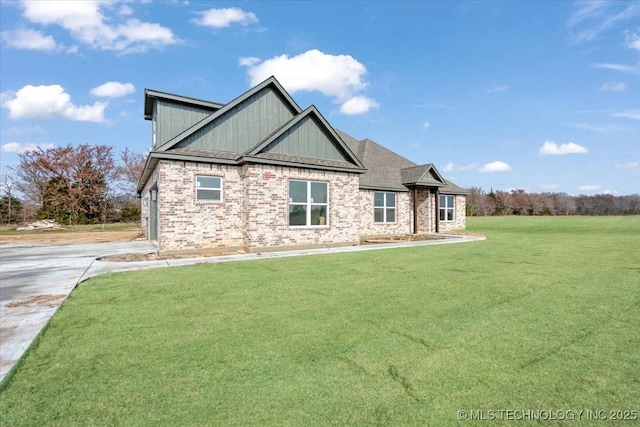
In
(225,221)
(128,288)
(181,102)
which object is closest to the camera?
(128,288)

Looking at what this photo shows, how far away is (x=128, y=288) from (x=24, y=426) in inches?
177

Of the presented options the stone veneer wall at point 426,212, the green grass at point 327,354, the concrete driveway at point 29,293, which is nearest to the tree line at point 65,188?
the concrete driveway at point 29,293

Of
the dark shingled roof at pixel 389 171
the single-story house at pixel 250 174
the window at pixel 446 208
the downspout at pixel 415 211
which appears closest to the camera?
the single-story house at pixel 250 174

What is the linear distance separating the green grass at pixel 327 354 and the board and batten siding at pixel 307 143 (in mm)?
7715

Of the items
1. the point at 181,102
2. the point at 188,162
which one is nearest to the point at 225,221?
the point at 188,162

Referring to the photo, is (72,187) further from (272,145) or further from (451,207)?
(451,207)

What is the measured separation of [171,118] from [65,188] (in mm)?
28203

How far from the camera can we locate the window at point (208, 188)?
12.0 metres

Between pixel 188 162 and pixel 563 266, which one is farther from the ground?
pixel 188 162

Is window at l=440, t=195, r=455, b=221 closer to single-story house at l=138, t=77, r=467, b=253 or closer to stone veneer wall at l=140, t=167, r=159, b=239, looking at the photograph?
single-story house at l=138, t=77, r=467, b=253

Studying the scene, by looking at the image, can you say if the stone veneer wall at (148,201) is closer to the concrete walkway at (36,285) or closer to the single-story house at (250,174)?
the single-story house at (250,174)

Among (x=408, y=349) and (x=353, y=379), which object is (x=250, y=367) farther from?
(x=408, y=349)

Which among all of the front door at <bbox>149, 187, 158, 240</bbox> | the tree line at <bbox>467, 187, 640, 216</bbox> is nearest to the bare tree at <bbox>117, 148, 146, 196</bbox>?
the front door at <bbox>149, 187, 158, 240</bbox>

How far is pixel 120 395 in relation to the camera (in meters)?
2.73
